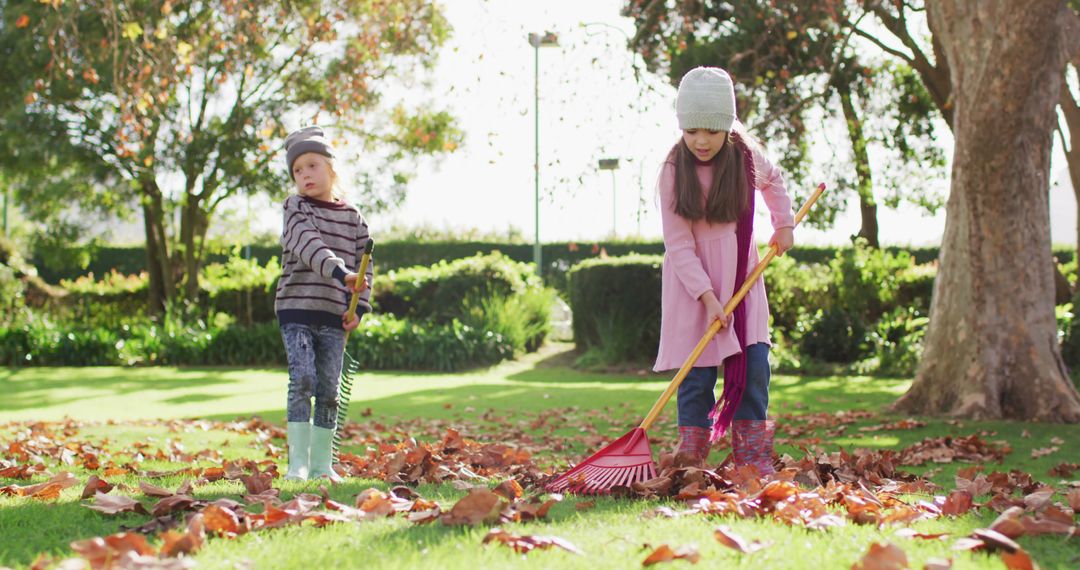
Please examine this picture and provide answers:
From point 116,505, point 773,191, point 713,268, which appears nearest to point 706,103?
point 773,191

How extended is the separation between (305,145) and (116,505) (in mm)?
2035

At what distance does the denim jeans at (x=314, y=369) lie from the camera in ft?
15.6

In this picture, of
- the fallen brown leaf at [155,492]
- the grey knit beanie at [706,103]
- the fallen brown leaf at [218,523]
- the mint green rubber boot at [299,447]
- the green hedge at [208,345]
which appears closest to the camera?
the fallen brown leaf at [218,523]

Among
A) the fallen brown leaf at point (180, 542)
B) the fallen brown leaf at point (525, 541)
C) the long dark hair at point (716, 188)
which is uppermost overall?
the long dark hair at point (716, 188)

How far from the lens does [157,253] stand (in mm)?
19516

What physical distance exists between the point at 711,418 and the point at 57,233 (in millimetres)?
17971

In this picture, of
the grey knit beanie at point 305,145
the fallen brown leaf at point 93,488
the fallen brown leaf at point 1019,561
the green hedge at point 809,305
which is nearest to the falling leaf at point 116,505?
the fallen brown leaf at point 93,488

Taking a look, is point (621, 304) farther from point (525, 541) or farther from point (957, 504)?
point (525, 541)

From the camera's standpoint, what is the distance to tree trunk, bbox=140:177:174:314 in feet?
60.8

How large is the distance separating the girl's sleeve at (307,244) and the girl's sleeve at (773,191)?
1.86 metres

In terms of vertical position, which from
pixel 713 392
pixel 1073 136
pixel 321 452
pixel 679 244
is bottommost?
pixel 321 452

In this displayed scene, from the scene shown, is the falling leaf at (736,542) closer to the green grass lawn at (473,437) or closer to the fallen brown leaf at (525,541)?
the green grass lawn at (473,437)

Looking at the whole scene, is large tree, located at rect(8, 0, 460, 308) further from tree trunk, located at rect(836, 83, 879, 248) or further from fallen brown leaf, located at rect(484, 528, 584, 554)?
fallen brown leaf, located at rect(484, 528, 584, 554)

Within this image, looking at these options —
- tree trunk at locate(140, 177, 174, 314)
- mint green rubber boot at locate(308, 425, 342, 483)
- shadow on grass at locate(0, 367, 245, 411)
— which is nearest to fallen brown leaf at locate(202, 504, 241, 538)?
mint green rubber boot at locate(308, 425, 342, 483)
